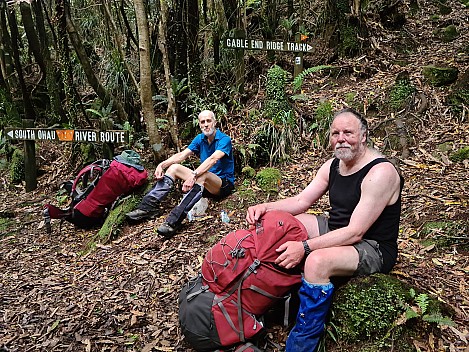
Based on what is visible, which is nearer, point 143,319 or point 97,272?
point 143,319

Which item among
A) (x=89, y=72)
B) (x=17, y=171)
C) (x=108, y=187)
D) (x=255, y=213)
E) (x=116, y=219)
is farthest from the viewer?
(x=17, y=171)

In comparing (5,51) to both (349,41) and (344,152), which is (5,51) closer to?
(349,41)

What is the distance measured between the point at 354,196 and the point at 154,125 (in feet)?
12.9

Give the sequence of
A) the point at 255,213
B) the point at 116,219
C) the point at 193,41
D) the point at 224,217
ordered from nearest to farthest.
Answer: the point at 255,213 → the point at 224,217 → the point at 116,219 → the point at 193,41

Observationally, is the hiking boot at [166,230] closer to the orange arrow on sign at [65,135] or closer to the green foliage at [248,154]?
the green foliage at [248,154]

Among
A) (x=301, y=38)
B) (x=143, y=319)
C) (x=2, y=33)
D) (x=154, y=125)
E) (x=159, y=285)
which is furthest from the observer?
(x=2, y=33)

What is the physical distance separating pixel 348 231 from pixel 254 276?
75 cm

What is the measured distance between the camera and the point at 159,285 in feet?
14.0

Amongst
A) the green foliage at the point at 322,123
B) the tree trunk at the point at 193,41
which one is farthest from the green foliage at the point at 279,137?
the tree trunk at the point at 193,41

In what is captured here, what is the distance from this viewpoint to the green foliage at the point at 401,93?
6.76 m

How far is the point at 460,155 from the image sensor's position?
18.1 feet

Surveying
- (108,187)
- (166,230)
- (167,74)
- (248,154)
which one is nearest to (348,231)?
(166,230)

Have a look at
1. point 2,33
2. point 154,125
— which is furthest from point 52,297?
point 2,33

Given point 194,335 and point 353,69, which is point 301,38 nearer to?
point 353,69
